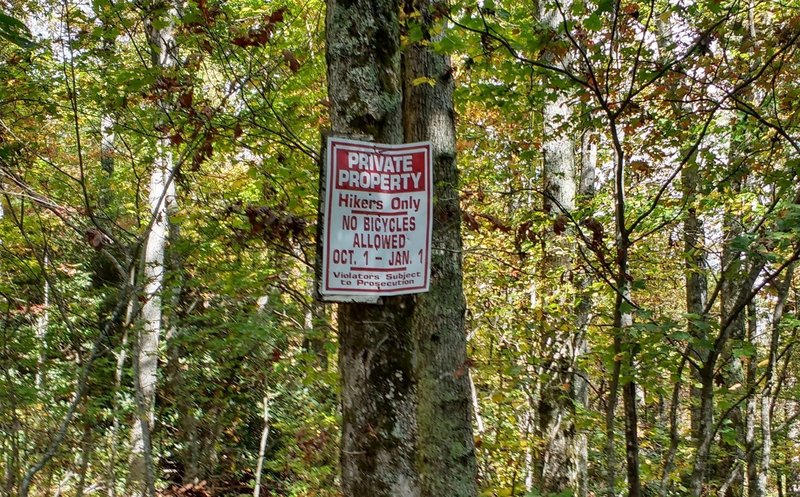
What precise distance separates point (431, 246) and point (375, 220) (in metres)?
0.33

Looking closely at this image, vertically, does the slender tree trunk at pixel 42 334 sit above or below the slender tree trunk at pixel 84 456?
above

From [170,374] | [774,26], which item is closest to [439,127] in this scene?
[774,26]

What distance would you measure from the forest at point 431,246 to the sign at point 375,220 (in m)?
0.06

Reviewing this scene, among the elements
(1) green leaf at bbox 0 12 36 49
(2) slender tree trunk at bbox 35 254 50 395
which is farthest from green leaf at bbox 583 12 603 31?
(2) slender tree trunk at bbox 35 254 50 395

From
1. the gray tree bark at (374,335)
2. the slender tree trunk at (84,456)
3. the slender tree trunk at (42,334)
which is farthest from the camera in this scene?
the slender tree trunk at (42,334)

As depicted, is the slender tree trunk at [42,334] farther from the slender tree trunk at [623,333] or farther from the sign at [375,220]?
the slender tree trunk at [623,333]

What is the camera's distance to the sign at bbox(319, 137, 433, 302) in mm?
2047

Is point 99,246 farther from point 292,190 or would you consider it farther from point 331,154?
point 331,154

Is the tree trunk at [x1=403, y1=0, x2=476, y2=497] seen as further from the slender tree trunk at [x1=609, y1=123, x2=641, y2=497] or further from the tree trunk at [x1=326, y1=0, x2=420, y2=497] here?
the slender tree trunk at [x1=609, y1=123, x2=641, y2=497]

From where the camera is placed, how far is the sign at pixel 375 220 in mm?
2047

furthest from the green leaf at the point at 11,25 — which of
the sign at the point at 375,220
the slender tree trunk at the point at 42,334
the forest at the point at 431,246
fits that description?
the slender tree trunk at the point at 42,334

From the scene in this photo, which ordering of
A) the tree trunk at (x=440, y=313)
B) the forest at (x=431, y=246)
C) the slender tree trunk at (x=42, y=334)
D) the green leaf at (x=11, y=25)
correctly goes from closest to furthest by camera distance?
the green leaf at (x=11, y=25) → the forest at (x=431, y=246) → the tree trunk at (x=440, y=313) → the slender tree trunk at (x=42, y=334)

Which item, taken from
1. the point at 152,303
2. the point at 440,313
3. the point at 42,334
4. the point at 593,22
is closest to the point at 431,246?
the point at 440,313

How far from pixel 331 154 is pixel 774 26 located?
3.41 metres
